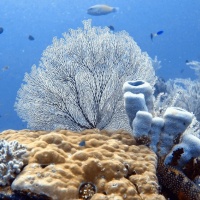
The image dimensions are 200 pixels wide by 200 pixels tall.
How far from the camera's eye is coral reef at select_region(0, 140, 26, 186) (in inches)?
124

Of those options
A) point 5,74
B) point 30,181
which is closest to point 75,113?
point 30,181

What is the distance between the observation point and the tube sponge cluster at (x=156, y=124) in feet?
13.1

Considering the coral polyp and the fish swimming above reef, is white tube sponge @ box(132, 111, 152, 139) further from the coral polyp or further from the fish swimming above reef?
the fish swimming above reef

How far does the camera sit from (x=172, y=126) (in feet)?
13.3

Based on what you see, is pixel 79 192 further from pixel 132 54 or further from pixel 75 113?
pixel 132 54

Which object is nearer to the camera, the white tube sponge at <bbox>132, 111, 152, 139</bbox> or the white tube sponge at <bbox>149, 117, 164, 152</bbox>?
the white tube sponge at <bbox>132, 111, 152, 139</bbox>

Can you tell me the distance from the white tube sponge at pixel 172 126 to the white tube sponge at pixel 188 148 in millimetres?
119

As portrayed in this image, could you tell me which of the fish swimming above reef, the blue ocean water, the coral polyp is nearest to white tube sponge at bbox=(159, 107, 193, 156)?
the coral polyp

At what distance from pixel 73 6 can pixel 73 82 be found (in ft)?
459

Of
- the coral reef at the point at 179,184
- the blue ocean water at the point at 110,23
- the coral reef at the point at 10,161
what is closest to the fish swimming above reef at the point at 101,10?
A: the coral reef at the point at 179,184

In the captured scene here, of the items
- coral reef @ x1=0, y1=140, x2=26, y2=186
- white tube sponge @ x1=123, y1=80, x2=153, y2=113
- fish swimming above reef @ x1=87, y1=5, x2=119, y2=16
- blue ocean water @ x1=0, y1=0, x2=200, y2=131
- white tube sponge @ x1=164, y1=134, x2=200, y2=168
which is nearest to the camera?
coral reef @ x1=0, y1=140, x2=26, y2=186

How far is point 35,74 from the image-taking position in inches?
206

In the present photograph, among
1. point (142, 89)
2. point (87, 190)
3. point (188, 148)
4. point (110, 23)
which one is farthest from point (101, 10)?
point (110, 23)

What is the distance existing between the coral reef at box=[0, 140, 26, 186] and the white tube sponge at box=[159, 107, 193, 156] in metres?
1.86
